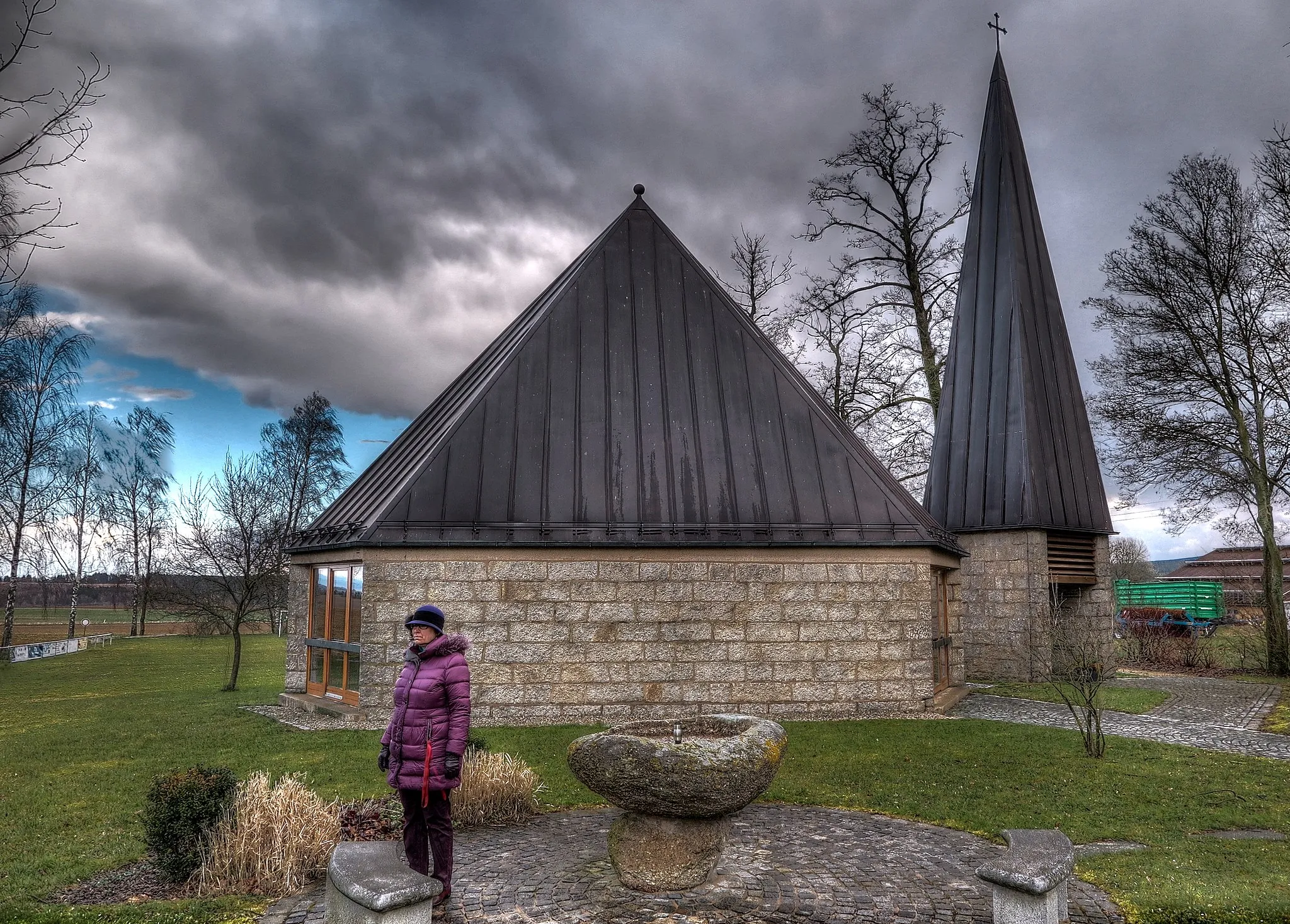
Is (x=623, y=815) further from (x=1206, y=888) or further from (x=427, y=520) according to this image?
(x=427, y=520)

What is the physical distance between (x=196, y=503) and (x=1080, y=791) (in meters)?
24.9

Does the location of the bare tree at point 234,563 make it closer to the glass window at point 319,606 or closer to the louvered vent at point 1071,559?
the glass window at point 319,606

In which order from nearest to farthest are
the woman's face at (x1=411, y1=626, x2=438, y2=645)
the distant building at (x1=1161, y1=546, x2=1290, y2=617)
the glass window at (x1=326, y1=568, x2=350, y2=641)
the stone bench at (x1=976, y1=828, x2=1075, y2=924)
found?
the stone bench at (x1=976, y1=828, x2=1075, y2=924), the woman's face at (x1=411, y1=626, x2=438, y2=645), the glass window at (x1=326, y1=568, x2=350, y2=641), the distant building at (x1=1161, y1=546, x2=1290, y2=617)

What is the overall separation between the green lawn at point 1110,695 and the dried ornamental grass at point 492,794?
10936 mm

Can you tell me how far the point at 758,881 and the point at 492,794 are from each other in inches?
103

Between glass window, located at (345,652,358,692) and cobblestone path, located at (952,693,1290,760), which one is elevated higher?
glass window, located at (345,652,358,692)

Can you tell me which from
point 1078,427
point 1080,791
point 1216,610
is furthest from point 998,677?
point 1216,610

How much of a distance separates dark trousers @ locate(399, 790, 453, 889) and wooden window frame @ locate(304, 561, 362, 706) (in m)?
6.75

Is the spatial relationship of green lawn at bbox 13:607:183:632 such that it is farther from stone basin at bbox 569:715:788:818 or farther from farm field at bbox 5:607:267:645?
stone basin at bbox 569:715:788:818

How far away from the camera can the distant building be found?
23.0 m

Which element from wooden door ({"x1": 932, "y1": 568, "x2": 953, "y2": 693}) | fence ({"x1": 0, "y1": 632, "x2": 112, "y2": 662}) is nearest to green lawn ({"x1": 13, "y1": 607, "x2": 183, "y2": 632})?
fence ({"x1": 0, "y1": 632, "x2": 112, "y2": 662})

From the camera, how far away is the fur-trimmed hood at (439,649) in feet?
17.4

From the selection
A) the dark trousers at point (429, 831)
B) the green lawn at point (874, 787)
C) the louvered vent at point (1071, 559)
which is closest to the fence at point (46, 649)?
the green lawn at point (874, 787)

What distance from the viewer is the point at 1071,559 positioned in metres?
18.0
